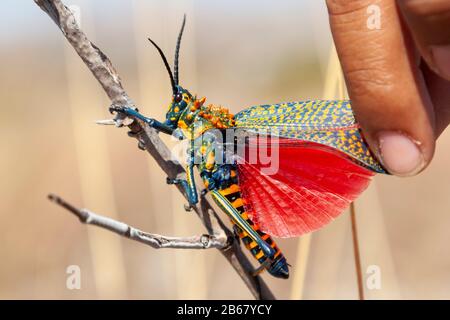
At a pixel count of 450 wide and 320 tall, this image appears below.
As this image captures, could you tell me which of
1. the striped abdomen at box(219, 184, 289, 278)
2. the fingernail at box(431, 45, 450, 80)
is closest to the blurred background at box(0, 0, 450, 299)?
the striped abdomen at box(219, 184, 289, 278)

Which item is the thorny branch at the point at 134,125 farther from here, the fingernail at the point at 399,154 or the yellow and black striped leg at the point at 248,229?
the fingernail at the point at 399,154

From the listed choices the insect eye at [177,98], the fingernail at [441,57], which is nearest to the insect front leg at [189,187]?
the insect eye at [177,98]

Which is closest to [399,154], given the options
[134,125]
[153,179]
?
[134,125]

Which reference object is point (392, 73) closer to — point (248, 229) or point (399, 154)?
point (399, 154)

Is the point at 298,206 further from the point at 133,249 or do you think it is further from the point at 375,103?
the point at 133,249

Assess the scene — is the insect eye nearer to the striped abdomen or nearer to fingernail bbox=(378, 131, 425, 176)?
the striped abdomen
